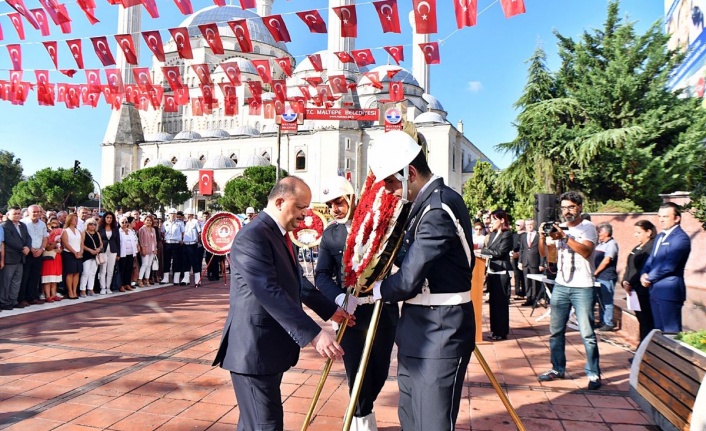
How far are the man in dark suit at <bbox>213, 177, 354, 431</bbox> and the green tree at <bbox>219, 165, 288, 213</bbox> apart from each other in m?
50.3

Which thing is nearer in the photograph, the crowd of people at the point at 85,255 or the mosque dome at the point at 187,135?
the crowd of people at the point at 85,255

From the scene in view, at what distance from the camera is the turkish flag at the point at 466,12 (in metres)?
8.45

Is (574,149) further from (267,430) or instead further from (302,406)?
(267,430)

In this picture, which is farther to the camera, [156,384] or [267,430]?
[156,384]

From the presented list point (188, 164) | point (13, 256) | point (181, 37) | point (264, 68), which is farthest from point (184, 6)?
point (188, 164)

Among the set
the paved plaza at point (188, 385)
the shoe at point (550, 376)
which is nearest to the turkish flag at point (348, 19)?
the paved plaza at point (188, 385)

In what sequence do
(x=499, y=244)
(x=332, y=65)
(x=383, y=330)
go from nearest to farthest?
(x=383, y=330) < (x=499, y=244) < (x=332, y=65)

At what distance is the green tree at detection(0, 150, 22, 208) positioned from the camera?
66.6 metres

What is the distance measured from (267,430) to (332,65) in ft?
160

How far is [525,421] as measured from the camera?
389 cm

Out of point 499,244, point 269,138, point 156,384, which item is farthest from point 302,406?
point 269,138

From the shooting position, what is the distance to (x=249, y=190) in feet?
175

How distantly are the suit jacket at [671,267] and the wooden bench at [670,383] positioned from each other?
4.41 feet

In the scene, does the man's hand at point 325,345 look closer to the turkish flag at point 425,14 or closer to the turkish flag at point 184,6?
the turkish flag at point 425,14
